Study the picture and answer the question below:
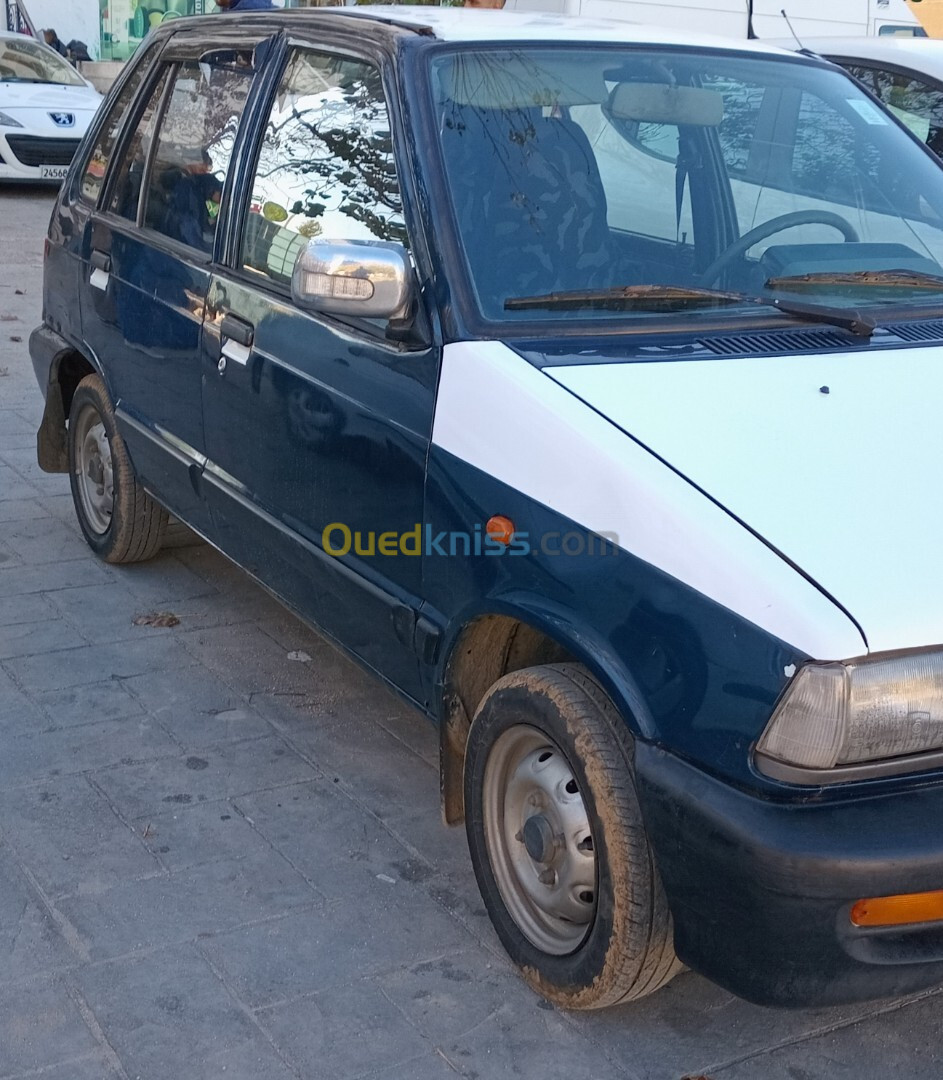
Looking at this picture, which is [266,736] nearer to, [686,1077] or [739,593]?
[686,1077]

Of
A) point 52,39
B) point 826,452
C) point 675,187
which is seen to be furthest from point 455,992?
point 52,39

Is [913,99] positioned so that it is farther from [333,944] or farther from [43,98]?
[43,98]

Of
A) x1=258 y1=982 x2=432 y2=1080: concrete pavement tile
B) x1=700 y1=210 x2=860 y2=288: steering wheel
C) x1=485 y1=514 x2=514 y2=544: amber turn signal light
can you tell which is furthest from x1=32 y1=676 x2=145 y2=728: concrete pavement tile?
x1=700 y1=210 x2=860 y2=288: steering wheel

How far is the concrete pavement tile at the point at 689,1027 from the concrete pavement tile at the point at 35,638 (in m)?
2.53

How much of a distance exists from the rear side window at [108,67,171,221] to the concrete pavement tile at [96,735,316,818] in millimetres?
1998

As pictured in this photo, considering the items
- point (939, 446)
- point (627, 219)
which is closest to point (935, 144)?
point (627, 219)

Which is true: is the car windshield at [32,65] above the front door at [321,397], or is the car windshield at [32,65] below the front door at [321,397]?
above

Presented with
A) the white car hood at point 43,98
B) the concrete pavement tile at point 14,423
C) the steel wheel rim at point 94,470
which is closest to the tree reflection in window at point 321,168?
the steel wheel rim at point 94,470

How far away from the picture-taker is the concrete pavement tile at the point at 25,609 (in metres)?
4.96

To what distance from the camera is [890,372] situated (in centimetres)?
299

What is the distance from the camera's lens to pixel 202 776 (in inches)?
154

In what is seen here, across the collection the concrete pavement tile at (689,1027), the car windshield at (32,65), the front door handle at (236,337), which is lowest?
the concrete pavement tile at (689,1027)

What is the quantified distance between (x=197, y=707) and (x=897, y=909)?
252 centimetres

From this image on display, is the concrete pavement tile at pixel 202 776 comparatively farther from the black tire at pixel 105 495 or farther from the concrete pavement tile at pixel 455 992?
the black tire at pixel 105 495
